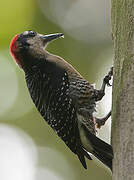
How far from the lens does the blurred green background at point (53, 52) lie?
762cm

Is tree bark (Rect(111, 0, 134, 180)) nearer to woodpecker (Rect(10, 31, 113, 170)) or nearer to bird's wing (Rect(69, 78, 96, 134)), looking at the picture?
woodpecker (Rect(10, 31, 113, 170))

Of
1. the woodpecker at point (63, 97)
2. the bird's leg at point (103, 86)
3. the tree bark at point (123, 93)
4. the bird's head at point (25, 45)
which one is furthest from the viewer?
the bird's head at point (25, 45)

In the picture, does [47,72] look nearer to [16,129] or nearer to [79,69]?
[79,69]

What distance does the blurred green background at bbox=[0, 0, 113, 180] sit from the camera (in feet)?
25.0

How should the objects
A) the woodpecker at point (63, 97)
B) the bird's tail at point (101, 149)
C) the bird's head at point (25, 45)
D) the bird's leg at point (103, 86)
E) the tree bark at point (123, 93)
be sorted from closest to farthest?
the tree bark at point (123, 93) < the bird's tail at point (101, 149) < the woodpecker at point (63, 97) < the bird's leg at point (103, 86) < the bird's head at point (25, 45)

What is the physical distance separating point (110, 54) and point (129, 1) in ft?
13.1

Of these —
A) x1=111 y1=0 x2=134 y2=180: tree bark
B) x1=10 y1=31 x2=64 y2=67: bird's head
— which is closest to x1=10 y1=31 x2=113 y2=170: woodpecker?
x1=10 y1=31 x2=64 y2=67: bird's head

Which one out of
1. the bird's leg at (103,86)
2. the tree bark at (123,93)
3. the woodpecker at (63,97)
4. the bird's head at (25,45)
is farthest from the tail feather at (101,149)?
the bird's head at (25,45)

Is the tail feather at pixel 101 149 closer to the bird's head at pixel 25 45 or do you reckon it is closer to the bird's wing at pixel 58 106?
the bird's wing at pixel 58 106

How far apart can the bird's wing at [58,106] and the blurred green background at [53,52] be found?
2293 mm

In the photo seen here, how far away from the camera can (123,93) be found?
3969 mm

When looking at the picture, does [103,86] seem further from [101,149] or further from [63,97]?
[101,149]

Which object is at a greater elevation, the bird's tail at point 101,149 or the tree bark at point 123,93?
the tree bark at point 123,93

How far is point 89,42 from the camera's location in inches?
329
